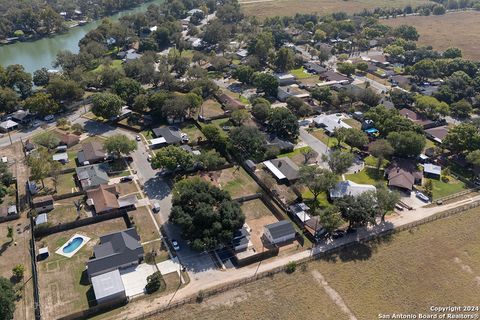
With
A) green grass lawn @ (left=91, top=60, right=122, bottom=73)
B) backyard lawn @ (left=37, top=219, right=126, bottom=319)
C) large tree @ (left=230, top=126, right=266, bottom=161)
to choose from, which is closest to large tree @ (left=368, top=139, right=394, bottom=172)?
large tree @ (left=230, top=126, right=266, bottom=161)

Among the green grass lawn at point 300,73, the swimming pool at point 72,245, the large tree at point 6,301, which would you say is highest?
the large tree at point 6,301

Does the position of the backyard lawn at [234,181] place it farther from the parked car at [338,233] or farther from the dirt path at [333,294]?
the dirt path at [333,294]

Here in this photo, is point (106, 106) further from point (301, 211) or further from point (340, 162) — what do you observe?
point (340, 162)

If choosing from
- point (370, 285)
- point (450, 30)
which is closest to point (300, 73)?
point (370, 285)

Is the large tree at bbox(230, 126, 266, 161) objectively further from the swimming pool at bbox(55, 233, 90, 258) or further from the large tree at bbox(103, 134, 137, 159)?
the swimming pool at bbox(55, 233, 90, 258)

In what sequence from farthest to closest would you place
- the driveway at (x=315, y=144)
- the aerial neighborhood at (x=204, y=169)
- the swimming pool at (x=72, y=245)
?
the driveway at (x=315, y=144) → the swimming pool at (x=72, y=245) → the aerial neighborhood at (x=204, y=169)

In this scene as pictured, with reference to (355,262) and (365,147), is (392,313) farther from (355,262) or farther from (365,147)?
(365,147)

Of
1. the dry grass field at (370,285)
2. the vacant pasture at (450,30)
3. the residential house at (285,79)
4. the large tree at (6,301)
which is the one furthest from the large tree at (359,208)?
the vacant pasture at (450,30)
